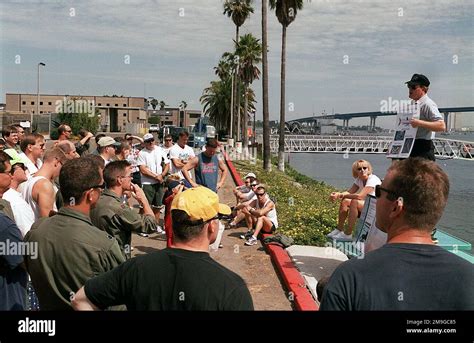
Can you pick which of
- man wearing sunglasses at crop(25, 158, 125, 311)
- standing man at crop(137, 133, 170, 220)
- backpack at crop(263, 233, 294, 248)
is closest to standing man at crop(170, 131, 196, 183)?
standing man at crop(137, 133, 170, 220)

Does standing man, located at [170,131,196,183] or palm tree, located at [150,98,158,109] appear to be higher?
palm tree, located at [150,98,158,109]

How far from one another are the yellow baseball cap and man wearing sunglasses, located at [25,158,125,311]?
2.50 ft

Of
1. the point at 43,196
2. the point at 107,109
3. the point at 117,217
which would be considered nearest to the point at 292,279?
the point at 117,217

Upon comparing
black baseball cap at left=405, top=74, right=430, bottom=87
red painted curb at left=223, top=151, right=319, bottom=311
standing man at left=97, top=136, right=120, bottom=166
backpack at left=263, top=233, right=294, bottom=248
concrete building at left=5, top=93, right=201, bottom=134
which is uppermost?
concrete building at left=5, top=93, right=201, bottom=134

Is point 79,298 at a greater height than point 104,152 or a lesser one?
lesser

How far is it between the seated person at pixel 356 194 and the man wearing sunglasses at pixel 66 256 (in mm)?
4160

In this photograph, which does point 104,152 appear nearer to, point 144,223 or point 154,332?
point 144,223

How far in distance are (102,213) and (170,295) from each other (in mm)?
2167

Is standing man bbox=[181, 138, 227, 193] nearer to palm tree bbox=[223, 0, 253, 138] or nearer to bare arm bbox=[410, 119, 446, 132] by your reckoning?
bare arm bbox=[410, 119, 446, 132]

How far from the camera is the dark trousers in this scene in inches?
225

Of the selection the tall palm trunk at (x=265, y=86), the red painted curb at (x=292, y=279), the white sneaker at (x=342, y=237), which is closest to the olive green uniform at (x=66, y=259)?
the red painted curb at (x=292, y=279)

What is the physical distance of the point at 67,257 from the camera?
319 centimetres

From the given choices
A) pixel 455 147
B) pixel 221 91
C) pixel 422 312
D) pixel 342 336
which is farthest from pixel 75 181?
pixel 455 147

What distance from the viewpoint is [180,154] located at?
33.6ft
